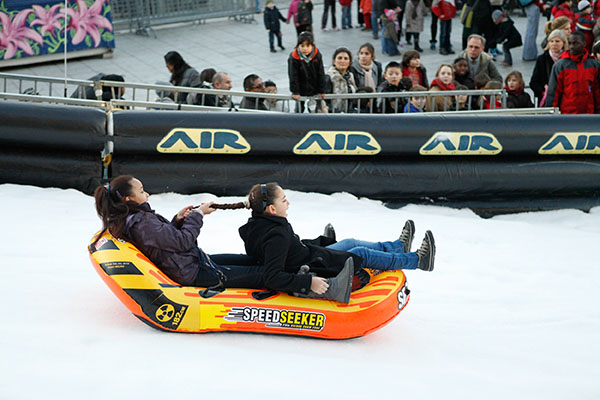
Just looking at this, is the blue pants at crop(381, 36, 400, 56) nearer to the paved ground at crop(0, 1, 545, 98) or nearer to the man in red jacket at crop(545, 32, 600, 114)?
the paved ground at crop(0, 1, 545, 98)

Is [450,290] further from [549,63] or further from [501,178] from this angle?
[549,63]

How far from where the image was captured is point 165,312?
4711 mm

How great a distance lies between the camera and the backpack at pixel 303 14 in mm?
15555

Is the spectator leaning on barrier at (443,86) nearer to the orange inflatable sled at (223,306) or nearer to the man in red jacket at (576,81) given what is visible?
the man in red jacket at (576,81)

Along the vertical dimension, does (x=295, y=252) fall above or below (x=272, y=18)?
below

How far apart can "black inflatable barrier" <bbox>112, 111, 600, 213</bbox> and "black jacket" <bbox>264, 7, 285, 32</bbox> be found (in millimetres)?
8269

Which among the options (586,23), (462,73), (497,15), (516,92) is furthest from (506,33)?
(516,92)

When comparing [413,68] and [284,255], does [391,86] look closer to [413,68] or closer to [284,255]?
[413,68]

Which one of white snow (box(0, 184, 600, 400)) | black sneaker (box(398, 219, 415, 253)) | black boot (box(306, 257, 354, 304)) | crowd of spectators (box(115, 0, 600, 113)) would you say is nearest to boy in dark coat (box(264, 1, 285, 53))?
crowd of spectators (box(115, 0, 600, 113))

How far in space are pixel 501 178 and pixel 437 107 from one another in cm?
183

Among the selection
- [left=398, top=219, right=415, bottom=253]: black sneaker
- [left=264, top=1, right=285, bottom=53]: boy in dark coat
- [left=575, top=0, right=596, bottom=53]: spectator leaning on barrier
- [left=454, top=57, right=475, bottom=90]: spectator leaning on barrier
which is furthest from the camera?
[left=264, top=1, right=285, bottom=53]: boy in dark coat

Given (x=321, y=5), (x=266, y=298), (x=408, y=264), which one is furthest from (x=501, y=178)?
(x=321, y=5)

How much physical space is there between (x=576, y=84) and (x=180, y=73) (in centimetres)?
496

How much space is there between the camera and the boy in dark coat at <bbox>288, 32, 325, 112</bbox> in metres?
8.88
